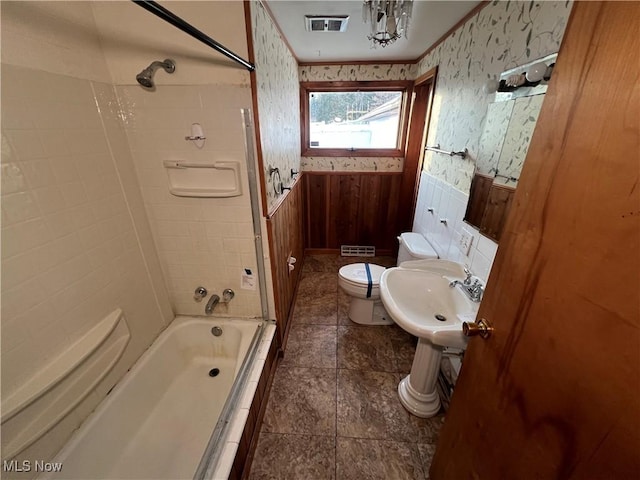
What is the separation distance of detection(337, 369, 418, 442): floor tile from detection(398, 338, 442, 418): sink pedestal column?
0.23 ft

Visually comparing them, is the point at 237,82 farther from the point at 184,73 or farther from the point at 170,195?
the point at 170,195

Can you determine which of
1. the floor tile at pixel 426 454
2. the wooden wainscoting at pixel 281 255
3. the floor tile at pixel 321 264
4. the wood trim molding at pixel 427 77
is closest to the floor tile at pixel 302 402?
the wooden wainscoting at pixel 281 255

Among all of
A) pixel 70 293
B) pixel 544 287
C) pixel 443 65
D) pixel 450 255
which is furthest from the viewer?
pixel 443 65

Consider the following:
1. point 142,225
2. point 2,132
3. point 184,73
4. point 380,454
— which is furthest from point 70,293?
point 380,454

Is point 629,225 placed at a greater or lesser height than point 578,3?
lesser

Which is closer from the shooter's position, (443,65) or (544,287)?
(544,287)

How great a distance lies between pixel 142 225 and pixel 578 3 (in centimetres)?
188

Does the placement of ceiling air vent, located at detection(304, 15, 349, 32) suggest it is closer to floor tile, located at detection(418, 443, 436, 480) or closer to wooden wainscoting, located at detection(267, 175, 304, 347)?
wooden wainscoting, located at detection(267, 175, 304, 347)

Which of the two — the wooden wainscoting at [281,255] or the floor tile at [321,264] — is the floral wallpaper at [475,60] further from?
the floor tile at [321,264]

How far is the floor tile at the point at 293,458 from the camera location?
48.1 inches

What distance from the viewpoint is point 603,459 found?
45 centimetres

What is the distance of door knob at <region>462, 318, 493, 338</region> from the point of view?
0.76 m

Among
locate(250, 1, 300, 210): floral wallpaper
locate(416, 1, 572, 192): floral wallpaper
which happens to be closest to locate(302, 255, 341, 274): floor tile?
locate(250, 1, 300, 210): floral wallpaper

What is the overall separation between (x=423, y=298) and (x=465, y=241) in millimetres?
456
